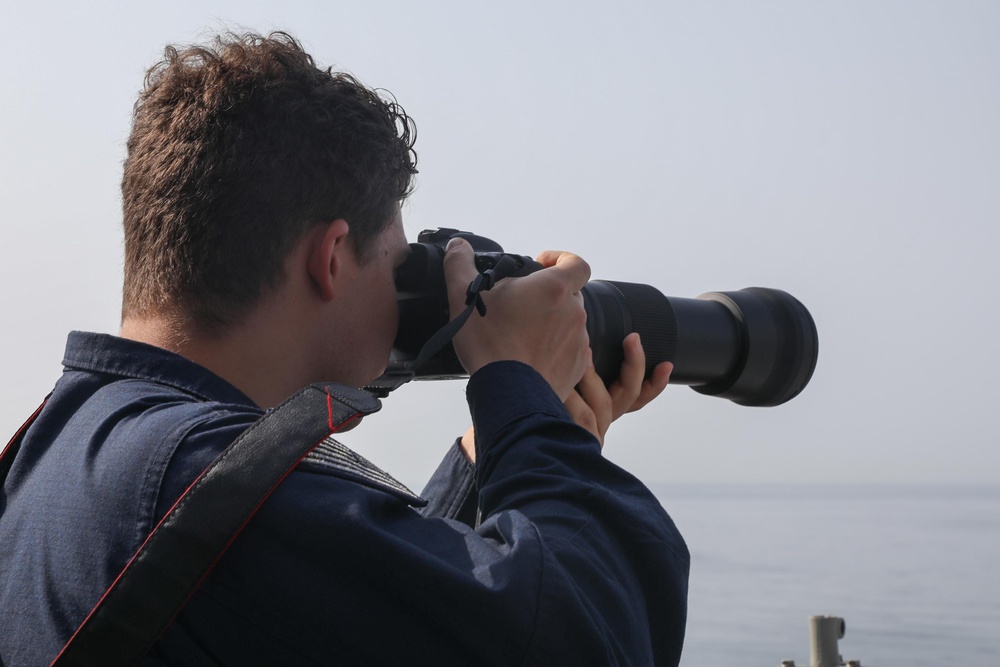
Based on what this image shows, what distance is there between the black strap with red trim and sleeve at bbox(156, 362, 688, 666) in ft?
0.07

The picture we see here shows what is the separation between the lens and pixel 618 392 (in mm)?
1388

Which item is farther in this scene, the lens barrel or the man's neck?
the lens barrel

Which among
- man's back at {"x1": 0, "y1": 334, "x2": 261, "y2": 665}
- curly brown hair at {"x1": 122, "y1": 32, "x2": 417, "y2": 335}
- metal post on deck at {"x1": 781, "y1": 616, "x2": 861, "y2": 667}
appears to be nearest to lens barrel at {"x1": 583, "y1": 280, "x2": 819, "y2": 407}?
curly brown hair at {"x1": 122, "y1": 32, "x2": 417, "y2": 335}

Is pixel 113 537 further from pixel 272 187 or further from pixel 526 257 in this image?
pixel 526 257

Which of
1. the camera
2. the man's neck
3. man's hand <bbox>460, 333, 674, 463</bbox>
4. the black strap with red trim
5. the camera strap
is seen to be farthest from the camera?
man's hand <bbox>460, 333, 674, 463</bbox>

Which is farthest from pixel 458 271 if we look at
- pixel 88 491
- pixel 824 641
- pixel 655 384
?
pixel 824 641

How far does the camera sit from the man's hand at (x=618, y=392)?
131 cm

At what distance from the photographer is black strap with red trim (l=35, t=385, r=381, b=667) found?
700 millimetres

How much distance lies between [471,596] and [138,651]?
0.22 meters

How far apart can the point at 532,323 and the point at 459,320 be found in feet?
0.25

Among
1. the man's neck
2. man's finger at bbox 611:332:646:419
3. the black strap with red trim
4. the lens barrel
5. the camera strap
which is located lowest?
the black strap with red trim

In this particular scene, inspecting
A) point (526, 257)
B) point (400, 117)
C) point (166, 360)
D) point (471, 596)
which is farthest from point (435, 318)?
point (471, 596)

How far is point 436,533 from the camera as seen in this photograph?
2.73ft

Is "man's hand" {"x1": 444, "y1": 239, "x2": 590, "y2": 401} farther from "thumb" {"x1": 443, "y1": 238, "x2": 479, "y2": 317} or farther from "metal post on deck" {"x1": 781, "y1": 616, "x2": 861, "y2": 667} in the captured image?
"metal post on deck" {"x1": 781, "y1": 616, "x2": 861, "y2": 667}
